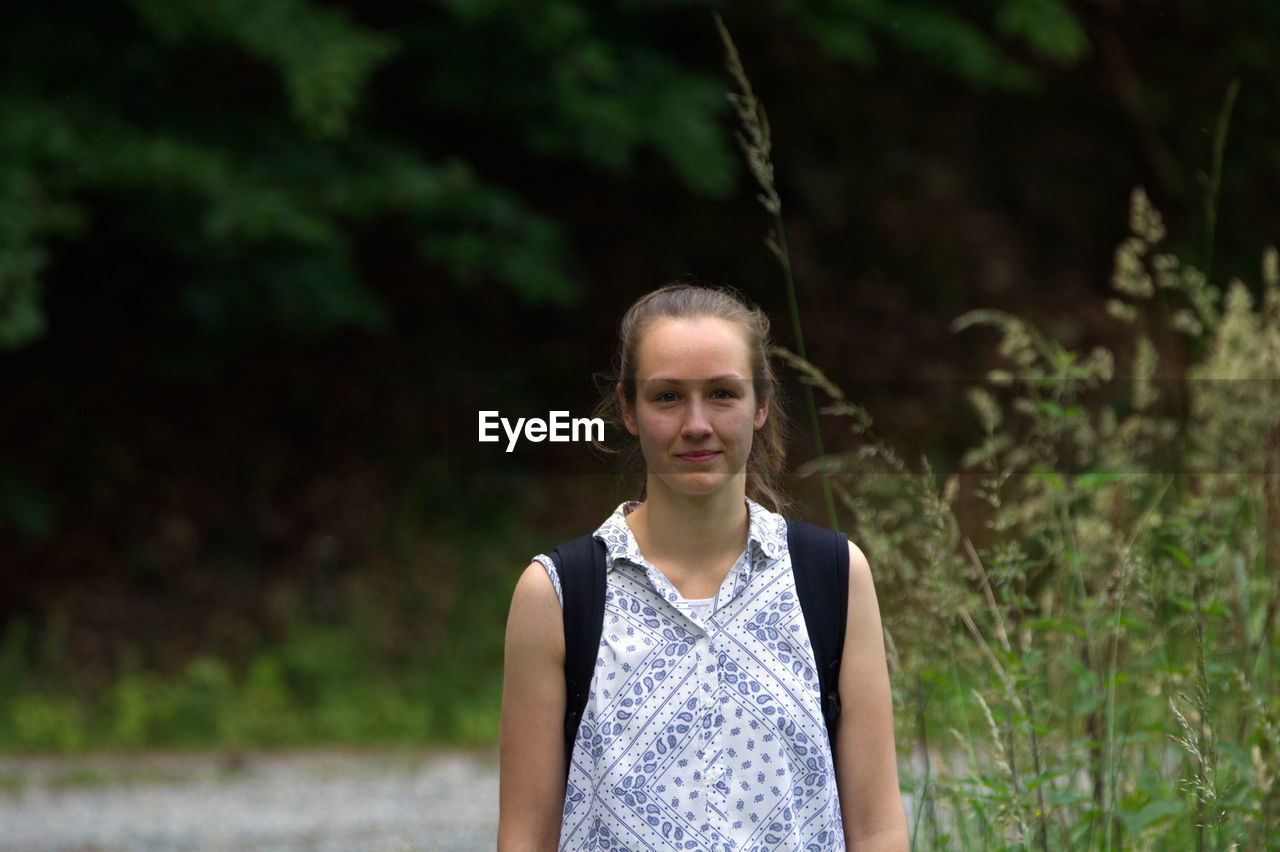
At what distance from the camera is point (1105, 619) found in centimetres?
287

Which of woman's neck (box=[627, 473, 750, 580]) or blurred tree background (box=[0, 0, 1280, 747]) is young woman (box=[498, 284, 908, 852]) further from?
blurred tree background (box=[0, 0, 1280, 747])

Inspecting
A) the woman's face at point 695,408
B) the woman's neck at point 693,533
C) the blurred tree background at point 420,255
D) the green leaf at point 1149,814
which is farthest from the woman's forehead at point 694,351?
the blurred tree background at point 420,255

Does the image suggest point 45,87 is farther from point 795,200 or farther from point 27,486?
point 795,200

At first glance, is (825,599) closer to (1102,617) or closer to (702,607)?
(702,607)

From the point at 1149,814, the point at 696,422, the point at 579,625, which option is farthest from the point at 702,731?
the point at 1149,814

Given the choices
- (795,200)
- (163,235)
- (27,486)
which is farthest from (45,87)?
(795,200)

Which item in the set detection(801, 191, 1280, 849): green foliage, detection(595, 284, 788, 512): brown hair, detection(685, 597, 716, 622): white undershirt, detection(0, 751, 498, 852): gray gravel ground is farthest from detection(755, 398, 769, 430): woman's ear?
detection(0, 751, 498, 852): gray gravel ground

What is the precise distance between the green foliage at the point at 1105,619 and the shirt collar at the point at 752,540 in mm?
553

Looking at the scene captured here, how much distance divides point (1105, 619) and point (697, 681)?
1.34 m

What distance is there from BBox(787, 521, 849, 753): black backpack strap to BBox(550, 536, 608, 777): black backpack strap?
255 millimetres

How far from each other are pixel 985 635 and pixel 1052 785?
52 centimetres

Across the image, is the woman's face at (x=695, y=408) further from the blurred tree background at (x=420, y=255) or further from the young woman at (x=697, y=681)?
the blurred tree background at (x=420, y=255)

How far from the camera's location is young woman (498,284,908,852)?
1.80 metres

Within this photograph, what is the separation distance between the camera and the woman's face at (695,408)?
6.06 feet
